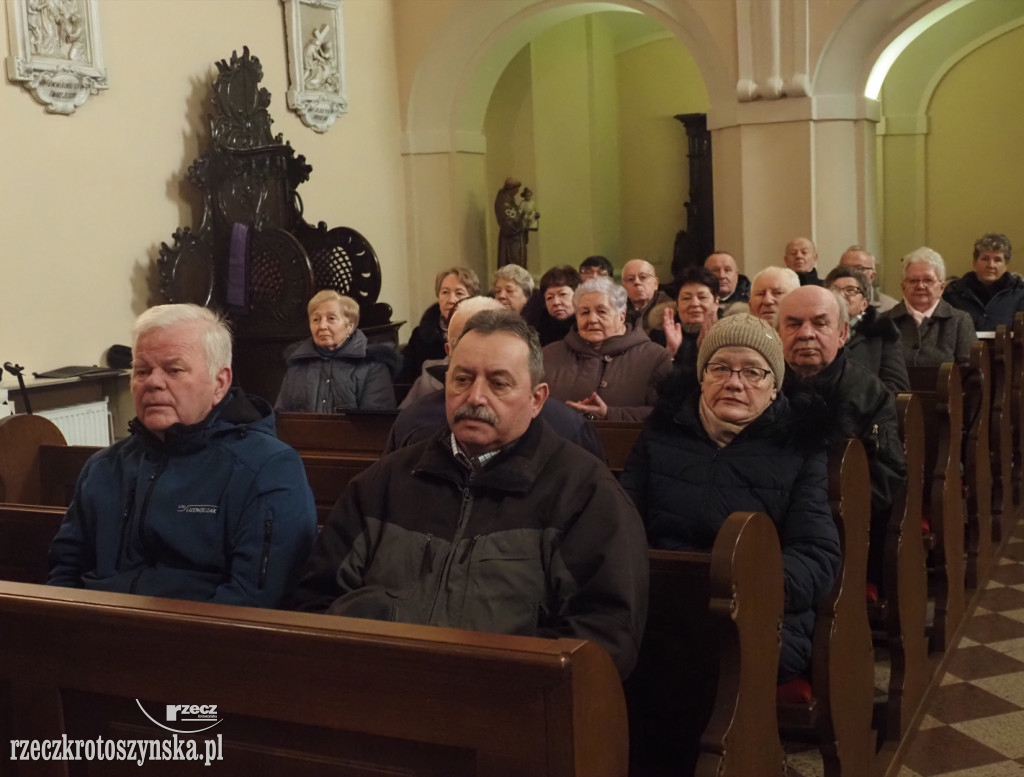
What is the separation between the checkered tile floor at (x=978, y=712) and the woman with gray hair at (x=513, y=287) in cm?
266

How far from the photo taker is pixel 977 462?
435 centimetres

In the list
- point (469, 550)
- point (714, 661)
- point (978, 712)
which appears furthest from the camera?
point (978, 712)

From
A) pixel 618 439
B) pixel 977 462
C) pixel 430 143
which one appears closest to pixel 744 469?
pixel 618 439

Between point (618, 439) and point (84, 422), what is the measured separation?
11.4 ft

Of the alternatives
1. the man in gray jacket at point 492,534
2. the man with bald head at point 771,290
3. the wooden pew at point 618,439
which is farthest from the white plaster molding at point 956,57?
the man in gray jacket at point 492,534

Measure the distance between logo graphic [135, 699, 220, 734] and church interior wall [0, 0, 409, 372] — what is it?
4644mm

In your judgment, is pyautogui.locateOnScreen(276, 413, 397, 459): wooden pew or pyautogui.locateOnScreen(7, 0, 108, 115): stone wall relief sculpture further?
pyautogui.locateOnScreen(7, 0, 108, 115): stone wall relief sculpture

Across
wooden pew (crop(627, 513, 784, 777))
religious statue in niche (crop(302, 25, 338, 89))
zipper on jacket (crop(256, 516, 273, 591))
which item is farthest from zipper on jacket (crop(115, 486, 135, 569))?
religious statue in niche (crop(302, 25, 338, 89))

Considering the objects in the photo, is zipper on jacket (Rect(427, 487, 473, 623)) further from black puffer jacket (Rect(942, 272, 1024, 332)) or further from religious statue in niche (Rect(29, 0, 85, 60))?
black puffer jacket (Rect(942, 272, 1024, 332))

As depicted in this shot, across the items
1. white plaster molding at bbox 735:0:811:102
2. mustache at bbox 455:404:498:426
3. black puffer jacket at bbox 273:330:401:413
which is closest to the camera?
mustache at bbox 455:404:498:426

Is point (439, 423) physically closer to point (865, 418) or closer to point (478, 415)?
point (478, 415)

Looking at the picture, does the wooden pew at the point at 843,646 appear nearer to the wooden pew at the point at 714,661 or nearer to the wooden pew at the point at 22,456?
the wooden pew at the point at 714,661

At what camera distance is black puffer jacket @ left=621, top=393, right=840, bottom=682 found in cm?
254

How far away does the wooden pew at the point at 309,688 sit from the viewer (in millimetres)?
1498
